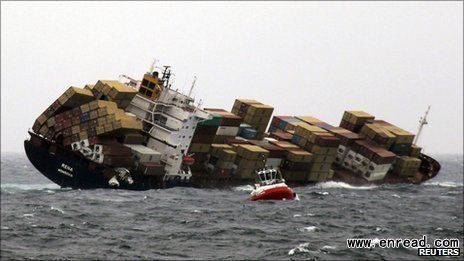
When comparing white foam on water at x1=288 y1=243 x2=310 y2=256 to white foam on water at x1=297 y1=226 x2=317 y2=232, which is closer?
white foam on water at x1=288 y1=243 x2=310 y2=256

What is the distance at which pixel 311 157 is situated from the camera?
97625 mm

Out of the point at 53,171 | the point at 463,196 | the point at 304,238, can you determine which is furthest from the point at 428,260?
the point at 463,196

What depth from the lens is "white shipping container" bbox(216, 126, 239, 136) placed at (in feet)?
300

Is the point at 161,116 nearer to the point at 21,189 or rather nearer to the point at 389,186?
the point at 21,189

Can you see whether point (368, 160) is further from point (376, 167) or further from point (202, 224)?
point (202, 224)

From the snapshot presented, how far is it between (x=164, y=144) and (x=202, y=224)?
94.0 feet

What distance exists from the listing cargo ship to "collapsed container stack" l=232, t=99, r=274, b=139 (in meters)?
0.14

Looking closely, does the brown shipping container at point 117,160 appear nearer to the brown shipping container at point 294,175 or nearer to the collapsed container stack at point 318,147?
the brown shipping container at point 294,175

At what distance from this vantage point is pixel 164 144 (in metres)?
82.5

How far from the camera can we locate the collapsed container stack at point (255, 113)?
103m

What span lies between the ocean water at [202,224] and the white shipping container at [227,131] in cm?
1059

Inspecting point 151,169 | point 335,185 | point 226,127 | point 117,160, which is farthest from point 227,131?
point 117,160

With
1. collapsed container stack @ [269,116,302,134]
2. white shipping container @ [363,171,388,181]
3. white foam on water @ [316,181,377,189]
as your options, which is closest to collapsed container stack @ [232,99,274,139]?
collapsed container stack @ [269,116,302,134]

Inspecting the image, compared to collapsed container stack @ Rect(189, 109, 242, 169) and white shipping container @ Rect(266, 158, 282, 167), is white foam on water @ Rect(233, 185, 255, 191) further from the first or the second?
white shipping container @ Rect(266, 158, 282, 167)
